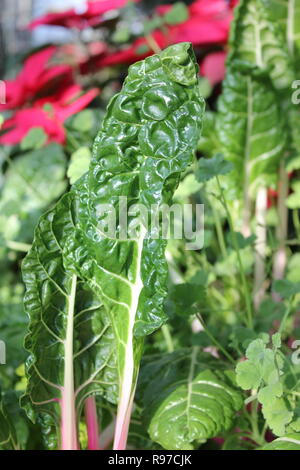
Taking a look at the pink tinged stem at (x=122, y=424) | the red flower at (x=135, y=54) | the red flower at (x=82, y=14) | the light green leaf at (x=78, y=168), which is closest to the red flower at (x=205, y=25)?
the red flower at (x=135, y=54)

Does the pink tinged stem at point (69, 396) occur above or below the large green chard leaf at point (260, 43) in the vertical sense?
below

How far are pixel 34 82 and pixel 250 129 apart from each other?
20.9 inches

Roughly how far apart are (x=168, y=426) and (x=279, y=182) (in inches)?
23.1

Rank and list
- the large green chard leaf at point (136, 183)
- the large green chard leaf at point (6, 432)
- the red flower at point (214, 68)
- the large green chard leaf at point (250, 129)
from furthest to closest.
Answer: the red flower at point (214, 68) < the large green chard leaf at point (250, 129) < the large green chard leaf at point (6, 432) < the large green chard leaf at point (136, 183)

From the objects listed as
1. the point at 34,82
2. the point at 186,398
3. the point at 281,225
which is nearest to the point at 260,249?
the point at 281,225

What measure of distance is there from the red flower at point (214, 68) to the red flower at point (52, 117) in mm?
226

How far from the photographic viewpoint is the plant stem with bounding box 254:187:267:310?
1028 mm

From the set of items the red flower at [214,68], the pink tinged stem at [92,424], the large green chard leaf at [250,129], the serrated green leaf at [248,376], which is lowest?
the pink tinged stem at [92,424]

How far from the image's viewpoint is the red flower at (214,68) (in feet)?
4.06

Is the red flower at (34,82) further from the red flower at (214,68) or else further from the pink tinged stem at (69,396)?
the pink tinged stem at (69,396)

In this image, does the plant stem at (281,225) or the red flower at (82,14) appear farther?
the red flower at (82,14)

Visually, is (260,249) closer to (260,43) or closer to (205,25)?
Answer: (260,43)

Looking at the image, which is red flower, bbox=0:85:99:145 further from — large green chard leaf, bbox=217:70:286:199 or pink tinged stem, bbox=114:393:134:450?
pink tinged stem, bbox=114:393:134:450
